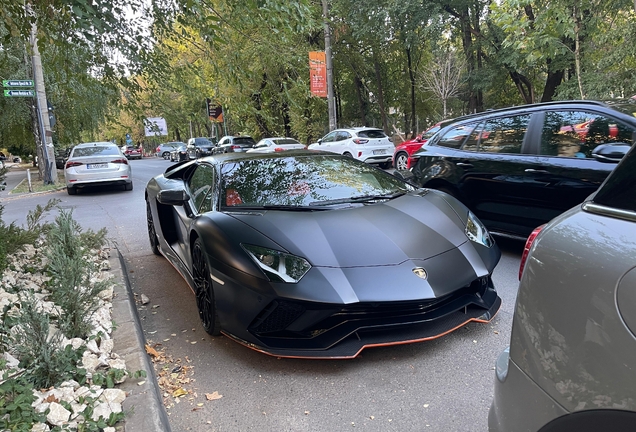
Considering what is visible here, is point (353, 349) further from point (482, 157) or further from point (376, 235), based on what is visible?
point (482, 157)

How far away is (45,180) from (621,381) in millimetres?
19911

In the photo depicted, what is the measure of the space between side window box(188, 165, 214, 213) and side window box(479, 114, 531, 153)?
3.20m

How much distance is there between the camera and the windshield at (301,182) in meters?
3.70

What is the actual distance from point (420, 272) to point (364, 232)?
0.48 metres

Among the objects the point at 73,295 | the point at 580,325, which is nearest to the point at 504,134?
the point at 580,325

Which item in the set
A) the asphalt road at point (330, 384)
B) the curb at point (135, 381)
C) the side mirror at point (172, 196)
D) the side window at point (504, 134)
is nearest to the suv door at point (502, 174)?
the side window at point (504, 134)

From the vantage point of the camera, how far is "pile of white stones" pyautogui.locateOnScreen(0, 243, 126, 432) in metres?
2.19

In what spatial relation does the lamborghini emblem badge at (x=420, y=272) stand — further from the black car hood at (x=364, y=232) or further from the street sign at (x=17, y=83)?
the street sign at (x=17, y=83)

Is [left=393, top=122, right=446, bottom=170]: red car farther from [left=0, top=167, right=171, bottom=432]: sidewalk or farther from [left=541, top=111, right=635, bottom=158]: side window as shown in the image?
[left=0, top=167, right=171, bottom=432]: sidewalk

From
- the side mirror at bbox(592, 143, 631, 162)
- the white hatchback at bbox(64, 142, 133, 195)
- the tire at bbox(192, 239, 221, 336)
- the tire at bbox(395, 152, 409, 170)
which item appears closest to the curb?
the tire at bbox(192, 239, 221, 336)

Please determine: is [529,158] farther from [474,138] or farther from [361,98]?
[361,98]

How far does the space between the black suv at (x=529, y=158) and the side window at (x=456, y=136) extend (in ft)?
0.05

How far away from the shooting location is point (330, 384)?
9.12 feet

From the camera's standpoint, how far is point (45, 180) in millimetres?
17500
